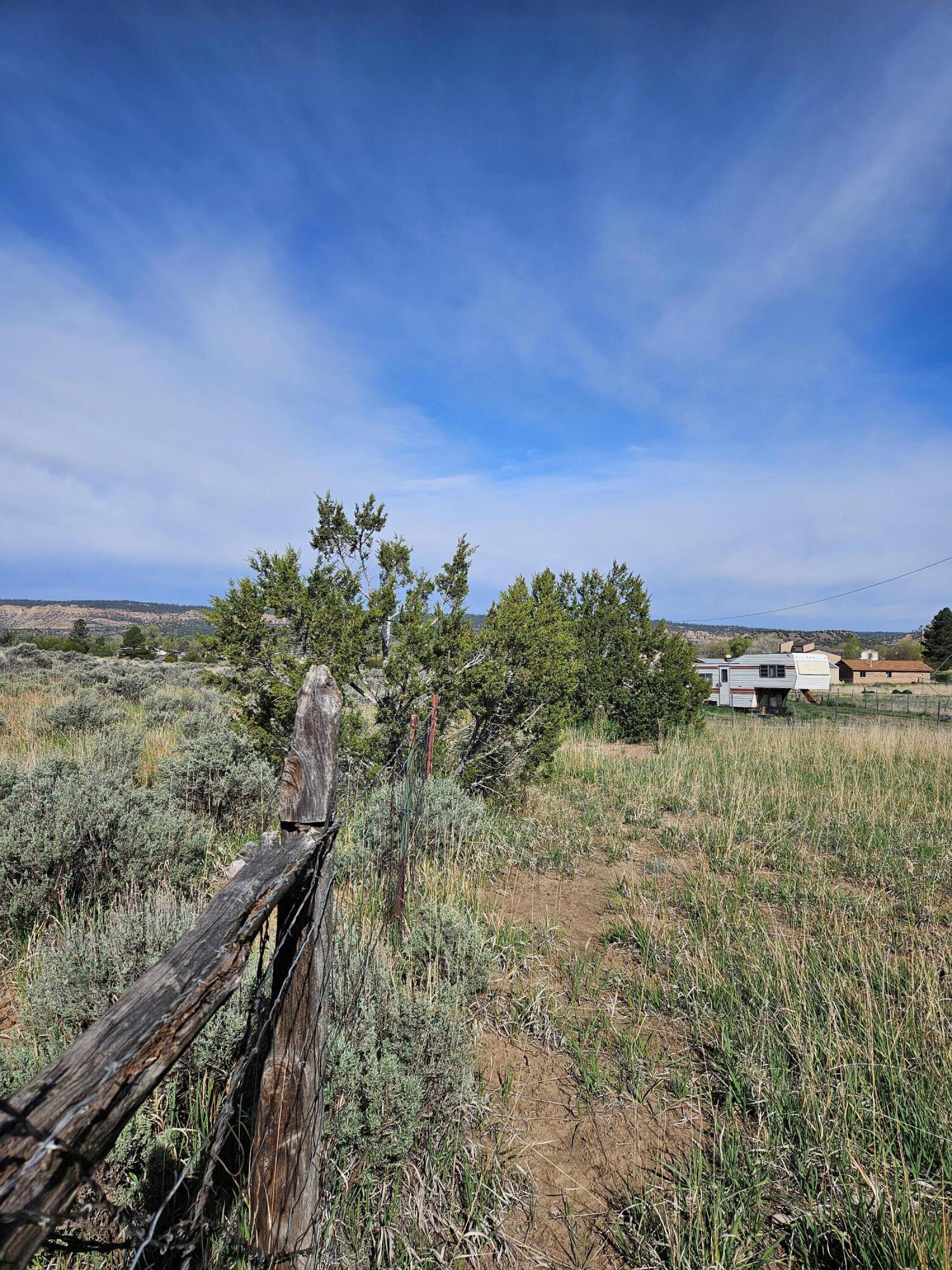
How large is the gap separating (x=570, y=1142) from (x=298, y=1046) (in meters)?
1.60

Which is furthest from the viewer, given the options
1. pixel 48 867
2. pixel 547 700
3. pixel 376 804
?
pixel 547 700

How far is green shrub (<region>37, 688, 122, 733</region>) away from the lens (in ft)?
29.3

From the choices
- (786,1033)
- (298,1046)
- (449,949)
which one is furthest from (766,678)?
(298,1046)

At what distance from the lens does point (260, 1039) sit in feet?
5.65

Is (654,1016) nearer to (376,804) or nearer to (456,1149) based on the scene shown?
(456,1149)

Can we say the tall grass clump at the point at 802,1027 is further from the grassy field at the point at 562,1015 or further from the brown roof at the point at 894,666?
the brown roof at the point at 894,666

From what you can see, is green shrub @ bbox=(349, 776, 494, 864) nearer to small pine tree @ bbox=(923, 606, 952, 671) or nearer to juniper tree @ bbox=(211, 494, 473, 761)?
juniper tree @ bbox=(211, 494, 473, 761)

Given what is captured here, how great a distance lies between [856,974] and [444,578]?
15.2ft

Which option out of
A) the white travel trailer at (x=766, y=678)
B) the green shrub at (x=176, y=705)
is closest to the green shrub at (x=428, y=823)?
the green shrub at (x=176, y=705)

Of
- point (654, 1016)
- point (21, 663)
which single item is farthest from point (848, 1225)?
point (21, 663)

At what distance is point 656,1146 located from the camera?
2510 millimetres

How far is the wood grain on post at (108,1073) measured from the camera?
27.7 inches

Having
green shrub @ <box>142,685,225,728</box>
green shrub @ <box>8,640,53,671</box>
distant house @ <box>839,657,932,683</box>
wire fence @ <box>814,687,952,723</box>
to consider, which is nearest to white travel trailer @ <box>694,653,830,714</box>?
wire fence @ <box>814,687,952,723</box>

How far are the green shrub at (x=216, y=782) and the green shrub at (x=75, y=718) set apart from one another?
3.93m
